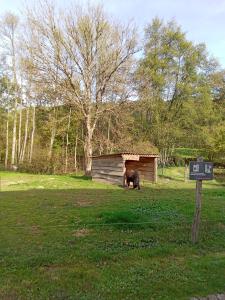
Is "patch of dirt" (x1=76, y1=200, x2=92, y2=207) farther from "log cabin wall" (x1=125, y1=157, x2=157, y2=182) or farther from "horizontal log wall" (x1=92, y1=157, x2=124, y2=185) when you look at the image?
"log cabin wall" (x1=125, y1=157, x2=157, y2=182)

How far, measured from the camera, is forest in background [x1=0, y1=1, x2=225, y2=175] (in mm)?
24797

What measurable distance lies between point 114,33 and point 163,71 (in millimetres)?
10839

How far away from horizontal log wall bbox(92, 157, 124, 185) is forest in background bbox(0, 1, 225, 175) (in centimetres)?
388

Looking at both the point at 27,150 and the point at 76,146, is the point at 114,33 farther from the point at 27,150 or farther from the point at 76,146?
the point at 27,150

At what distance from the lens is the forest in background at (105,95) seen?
24797mm

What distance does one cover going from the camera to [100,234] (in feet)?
23.1

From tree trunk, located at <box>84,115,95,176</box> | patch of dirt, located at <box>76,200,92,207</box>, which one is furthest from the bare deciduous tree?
patch of dirt, located at <box>76,200,92,207</box>

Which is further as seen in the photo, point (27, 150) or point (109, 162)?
point (27, 150)

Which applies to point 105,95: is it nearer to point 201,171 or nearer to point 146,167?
point 146,167

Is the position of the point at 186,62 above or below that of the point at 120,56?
above

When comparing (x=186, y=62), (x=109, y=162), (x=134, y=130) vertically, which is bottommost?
(x=109, y=162)

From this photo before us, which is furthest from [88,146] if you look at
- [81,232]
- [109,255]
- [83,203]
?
[109,255]

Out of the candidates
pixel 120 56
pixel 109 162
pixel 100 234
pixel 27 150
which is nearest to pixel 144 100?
pixel 120 56

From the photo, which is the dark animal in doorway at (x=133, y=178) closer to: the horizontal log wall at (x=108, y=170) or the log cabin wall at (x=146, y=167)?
the horizontal log wall at (x=108, y=170)
